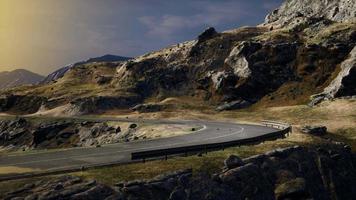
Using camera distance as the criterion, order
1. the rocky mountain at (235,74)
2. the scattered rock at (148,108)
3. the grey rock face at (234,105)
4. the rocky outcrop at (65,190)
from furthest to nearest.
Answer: the rocky mountain at (235,74), the scattered rock at (148,108), the grey rock face at (234,105), the rocky outcrop at (65,190)

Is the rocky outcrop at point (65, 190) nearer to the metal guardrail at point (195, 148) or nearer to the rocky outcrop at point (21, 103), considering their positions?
the metal guardrail at point (195, 148)

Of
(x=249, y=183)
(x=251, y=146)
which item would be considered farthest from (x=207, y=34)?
(x=249, y=183)

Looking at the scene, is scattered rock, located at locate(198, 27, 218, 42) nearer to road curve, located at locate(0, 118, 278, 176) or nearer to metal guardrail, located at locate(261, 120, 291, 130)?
metal guardrail, located at locate(261, 120, 291, 130)

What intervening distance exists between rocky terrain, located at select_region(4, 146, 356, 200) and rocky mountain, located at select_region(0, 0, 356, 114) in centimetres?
4977

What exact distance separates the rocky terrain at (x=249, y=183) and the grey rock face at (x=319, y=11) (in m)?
107

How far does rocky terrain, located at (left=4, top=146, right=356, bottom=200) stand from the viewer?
31.3m

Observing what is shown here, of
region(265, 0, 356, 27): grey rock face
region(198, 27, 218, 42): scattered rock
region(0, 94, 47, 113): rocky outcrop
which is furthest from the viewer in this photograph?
region(198, 27, 218, 42): scattered rock

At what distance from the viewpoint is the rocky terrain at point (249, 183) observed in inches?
1232

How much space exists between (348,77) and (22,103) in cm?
10563

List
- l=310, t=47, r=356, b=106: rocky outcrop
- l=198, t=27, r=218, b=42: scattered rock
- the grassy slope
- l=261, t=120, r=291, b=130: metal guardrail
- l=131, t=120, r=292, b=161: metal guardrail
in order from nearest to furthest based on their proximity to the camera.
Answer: the grassy slope, l=131, t=120, r=292, b=161: metal guardrail, l=261, t=120, r=291, b=130: metal guardrail, l=310, t=47, r=356, b=106: rocky outcrop, l=198, t=27, r=218, b=42: scattered rock

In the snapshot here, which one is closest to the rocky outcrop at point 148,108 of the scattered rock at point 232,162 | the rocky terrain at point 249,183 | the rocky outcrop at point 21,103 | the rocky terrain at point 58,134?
the rocky terrain at point 58,134

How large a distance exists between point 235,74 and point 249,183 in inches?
3606

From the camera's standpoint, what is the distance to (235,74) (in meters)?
129

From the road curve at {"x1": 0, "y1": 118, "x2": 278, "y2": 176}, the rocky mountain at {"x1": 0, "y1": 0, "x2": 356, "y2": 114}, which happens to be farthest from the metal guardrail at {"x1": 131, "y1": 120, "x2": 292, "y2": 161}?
the rocky mountain at {"x1": 0, "y1": 0, "x2": 356, "y2": 114}
